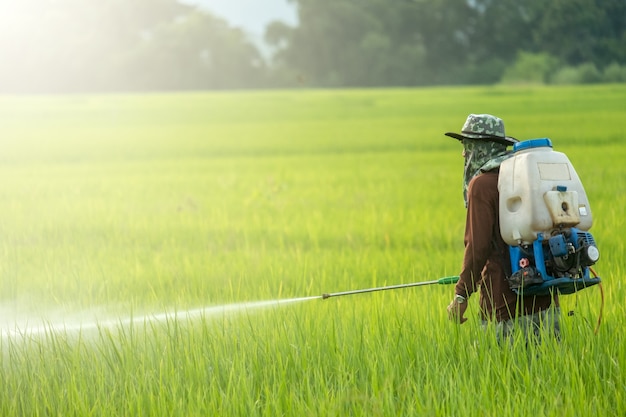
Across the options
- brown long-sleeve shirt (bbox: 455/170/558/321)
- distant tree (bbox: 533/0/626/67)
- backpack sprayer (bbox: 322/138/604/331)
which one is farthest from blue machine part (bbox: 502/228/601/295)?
distant tree (bbox: 533/0/626/67)

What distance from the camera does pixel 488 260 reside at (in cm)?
360

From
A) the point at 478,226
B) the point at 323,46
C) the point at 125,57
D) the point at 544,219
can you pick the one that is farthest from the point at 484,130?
the point at 125,57

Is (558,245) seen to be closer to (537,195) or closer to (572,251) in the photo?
(572,251)

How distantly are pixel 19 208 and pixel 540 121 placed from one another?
1307 cm

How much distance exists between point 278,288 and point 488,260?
7.69 ft

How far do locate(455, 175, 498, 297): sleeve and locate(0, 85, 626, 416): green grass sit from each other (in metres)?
0.33

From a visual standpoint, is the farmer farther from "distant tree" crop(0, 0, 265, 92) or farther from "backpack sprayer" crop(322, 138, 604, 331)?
"distant tree" crop(0, 0, 265, 92)

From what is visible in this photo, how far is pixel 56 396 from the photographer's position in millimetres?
3535

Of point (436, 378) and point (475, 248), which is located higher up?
point (475, 248)

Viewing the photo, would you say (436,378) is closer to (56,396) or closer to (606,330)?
(606,330)

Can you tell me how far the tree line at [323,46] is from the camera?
125ft

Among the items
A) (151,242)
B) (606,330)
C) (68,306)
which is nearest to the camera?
(606,330)

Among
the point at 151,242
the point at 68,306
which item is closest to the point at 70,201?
the point at 151,242

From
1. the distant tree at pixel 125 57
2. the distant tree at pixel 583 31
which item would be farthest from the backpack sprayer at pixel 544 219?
the distant tree at pixel 125 57
